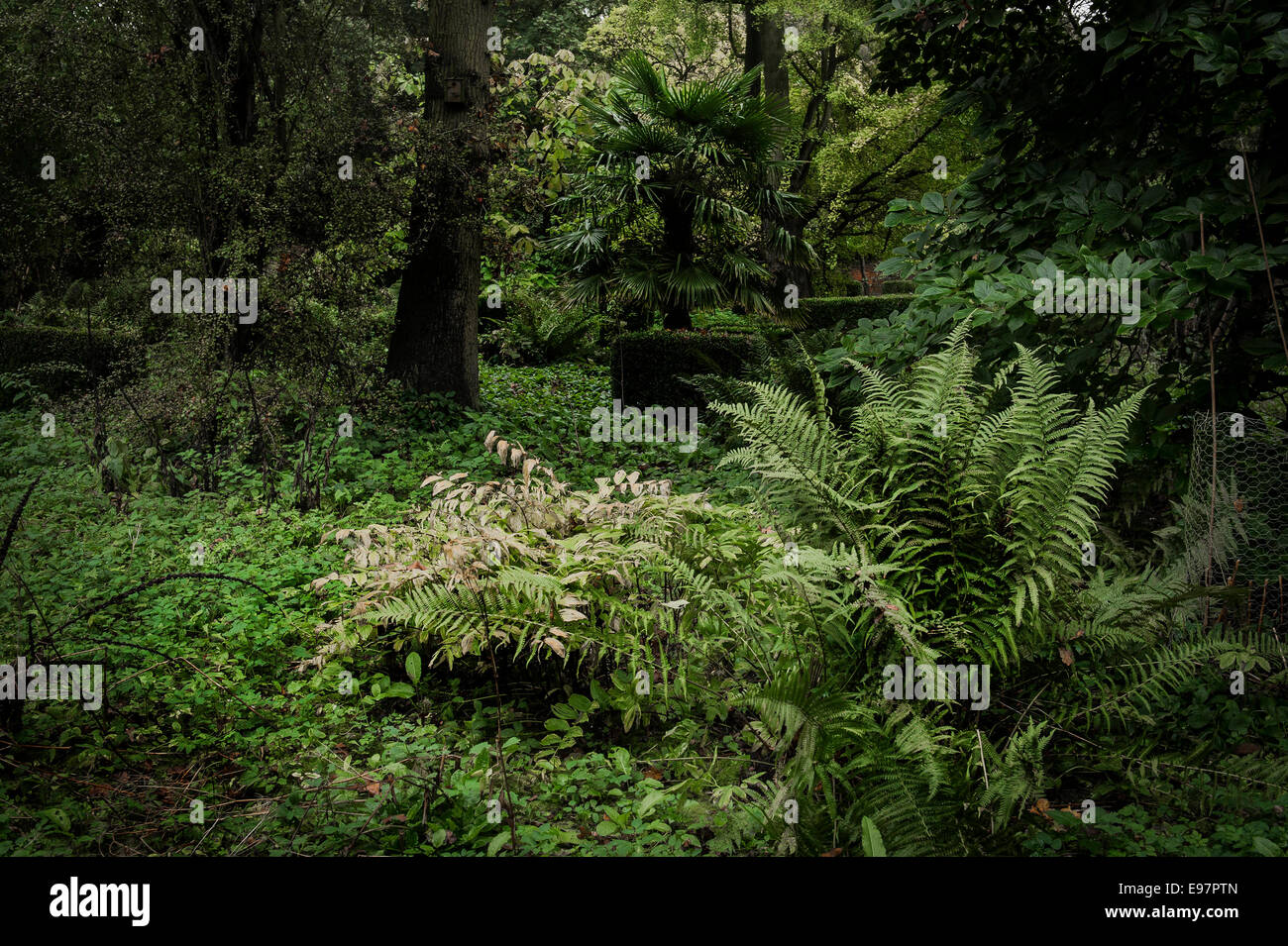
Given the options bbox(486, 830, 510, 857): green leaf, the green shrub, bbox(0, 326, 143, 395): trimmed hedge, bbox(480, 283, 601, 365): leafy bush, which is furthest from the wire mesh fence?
the green shrub

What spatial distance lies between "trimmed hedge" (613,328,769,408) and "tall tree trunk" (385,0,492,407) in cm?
187

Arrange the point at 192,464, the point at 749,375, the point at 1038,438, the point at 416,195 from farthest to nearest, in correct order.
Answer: the point at 749,375, the point at 416,195, the point at 192,464, the point at 1038,438

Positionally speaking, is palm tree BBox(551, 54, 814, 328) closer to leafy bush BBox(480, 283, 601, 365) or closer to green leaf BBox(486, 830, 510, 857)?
leafy bush BBox(480, 283, 601, 365)

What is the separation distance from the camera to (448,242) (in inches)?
322

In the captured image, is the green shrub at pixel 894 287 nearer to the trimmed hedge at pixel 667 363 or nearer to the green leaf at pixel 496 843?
the trimmed hedge at pixel 667 363

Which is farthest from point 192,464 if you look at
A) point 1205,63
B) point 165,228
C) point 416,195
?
point 1205,63

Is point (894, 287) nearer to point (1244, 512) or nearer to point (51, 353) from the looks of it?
point (51, 353)

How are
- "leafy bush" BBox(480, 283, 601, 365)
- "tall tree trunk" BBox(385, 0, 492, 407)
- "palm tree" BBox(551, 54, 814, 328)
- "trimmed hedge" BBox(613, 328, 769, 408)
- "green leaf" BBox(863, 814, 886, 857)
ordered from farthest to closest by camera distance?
1. "leafy bush" BBox(480, 283, 601, 365)
2. "palm tree" BBox(551, 54, 814, 328)
3. "trimmed hedge" BBox(613, 328, 769, 408)
4. "tall tree trunk" BBox(385, 0, 492, 407)
5. "green leaf" BBox(863, 814, 886, 857)

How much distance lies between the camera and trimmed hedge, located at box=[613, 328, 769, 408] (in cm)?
959

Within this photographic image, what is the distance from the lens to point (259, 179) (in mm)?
7066

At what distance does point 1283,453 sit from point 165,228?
775cm

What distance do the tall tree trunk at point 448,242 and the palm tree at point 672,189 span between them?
195cm

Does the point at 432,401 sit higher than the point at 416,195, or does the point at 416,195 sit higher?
Answer: the point at 416,195

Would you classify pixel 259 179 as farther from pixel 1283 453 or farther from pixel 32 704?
pixel 1283 453
